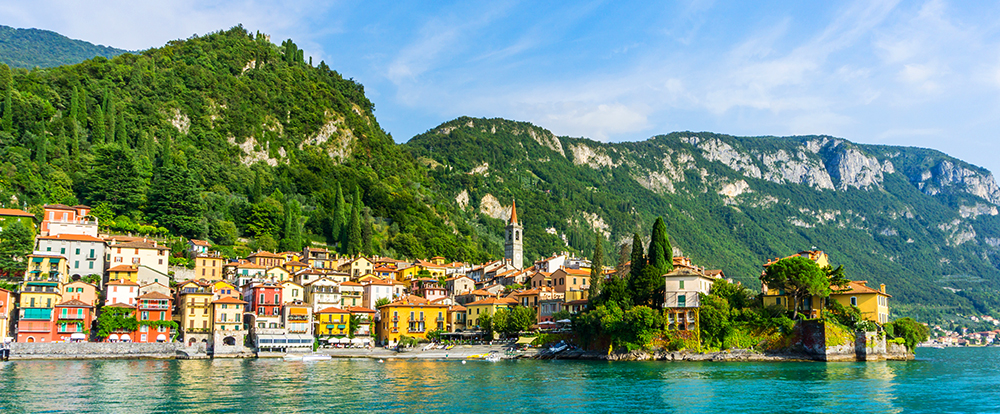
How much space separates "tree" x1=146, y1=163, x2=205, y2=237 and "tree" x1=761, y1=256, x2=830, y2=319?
64.0 m

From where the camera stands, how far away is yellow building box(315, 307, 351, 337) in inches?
3078

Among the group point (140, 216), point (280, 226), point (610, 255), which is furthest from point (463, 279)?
point (610, 255)

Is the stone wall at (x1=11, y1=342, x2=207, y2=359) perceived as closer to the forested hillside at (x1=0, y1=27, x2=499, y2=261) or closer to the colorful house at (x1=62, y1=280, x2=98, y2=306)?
the colorful house at (x1=62, y1=280, x2=98, y2=306)

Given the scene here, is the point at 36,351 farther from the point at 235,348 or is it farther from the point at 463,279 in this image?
the point at 463,279

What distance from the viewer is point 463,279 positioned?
9544 cm

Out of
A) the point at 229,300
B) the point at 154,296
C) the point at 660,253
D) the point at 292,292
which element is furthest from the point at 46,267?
the point at 660,253

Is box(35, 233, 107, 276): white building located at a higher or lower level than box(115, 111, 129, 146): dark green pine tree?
lower

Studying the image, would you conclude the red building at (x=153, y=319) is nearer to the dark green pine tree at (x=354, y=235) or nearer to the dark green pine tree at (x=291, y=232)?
the dark green pine tree at (x=291, y=232)

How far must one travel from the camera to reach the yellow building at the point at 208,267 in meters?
84.1

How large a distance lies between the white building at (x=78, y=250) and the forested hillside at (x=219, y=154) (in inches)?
447

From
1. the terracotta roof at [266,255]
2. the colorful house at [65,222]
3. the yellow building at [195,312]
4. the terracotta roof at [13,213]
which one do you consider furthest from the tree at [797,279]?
the terracotta roof at [13,213]

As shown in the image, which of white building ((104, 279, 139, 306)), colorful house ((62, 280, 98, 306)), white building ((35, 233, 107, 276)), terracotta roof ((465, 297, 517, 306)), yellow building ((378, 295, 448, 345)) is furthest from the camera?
terracotta roof ((465, 297, 517, 306))

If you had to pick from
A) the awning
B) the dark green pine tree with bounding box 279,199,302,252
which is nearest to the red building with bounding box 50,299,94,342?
Result: the dark green pine tree with bounding box 279,199,302,252

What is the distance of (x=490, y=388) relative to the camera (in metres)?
42.3
